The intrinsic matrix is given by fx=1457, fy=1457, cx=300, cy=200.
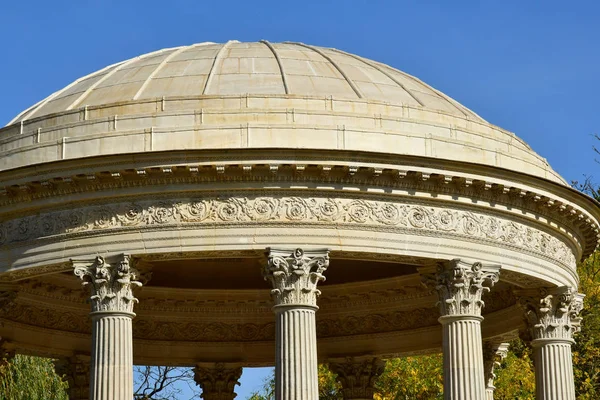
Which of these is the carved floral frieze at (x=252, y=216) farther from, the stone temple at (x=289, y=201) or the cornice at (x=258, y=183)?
the cornice at (x=258, y=183)

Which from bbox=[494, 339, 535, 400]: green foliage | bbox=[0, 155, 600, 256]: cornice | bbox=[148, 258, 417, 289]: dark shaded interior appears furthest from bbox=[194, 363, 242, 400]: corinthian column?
bbox=[494, 339, 535, 400]: green foliage

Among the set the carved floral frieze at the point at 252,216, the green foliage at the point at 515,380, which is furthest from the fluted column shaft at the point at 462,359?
the green foliage at the point at 515,380

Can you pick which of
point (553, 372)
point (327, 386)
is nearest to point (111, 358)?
point (553, 372)

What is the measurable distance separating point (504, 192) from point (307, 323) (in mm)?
10026

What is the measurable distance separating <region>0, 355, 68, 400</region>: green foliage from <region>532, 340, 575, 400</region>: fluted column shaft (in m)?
25.9

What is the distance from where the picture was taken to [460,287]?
185ft

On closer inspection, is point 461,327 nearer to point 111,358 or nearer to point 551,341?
point 551,341

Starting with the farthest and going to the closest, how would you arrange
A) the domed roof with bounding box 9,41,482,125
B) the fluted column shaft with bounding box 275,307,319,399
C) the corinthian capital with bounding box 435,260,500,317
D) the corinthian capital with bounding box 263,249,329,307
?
the domed roof with bounding box 9,41,482,125 < the corinthian capital with bounding box 435,260,500,317 < the corinthian capital with bounding box 263,249,329,307 < the fluted column shaft with bounding box 275,307,319,399

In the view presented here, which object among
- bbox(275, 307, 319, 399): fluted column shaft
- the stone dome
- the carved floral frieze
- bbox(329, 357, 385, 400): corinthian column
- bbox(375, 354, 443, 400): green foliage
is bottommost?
bbox(275, 307, 319, 399): fluted column shaft

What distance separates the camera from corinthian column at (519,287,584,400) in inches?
2426

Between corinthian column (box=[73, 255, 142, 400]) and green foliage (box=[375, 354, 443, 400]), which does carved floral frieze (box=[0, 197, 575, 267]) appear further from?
green foliage (box=[375, 354, 443, 400])

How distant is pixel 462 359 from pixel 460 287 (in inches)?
109

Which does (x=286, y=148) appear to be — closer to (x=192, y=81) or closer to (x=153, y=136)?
(x=153, y=136)

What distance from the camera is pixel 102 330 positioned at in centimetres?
5406
